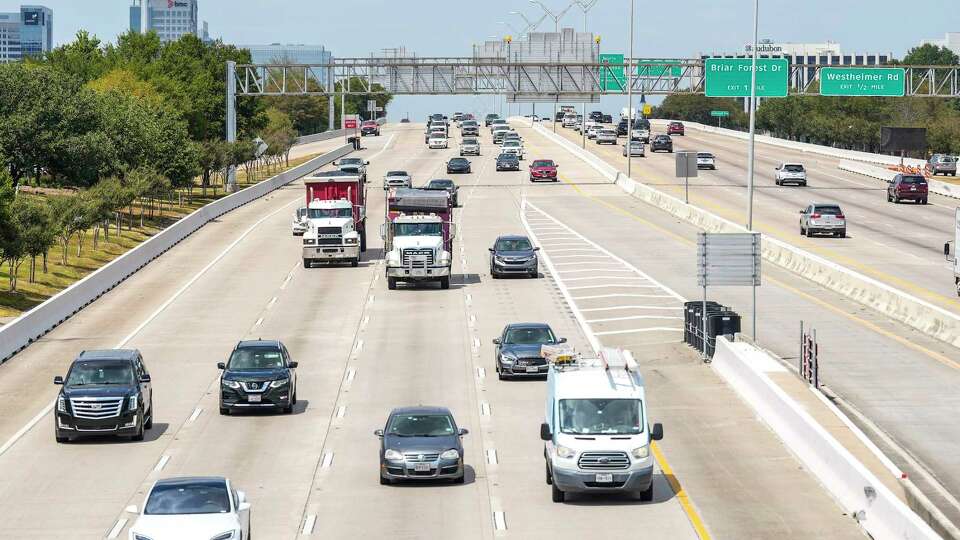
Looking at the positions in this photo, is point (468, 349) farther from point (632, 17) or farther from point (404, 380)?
point (632, 17)

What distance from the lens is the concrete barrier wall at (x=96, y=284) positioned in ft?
149

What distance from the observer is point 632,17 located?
4085 inches

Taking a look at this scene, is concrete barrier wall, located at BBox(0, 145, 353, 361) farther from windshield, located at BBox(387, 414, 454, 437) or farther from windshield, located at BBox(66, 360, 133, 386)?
windshield, located at BBox(387, 414, 454, 437)

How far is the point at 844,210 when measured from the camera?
87.7 meters

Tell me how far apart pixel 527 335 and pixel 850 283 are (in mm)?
18380

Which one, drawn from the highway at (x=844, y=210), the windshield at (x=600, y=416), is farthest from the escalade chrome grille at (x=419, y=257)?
the windshield at (x=600, y=416)

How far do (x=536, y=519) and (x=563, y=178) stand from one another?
8894 cm

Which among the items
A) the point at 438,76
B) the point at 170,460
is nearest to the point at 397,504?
the point at 170,460

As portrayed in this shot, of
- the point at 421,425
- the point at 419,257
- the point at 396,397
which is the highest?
the point at 419,257

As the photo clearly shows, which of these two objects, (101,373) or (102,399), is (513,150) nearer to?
(101,373)

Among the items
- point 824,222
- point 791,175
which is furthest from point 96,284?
point 791,175

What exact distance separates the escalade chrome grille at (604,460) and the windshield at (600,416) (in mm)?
453

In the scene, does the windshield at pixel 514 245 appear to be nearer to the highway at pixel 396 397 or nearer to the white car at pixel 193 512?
the highway at pixel 396 397

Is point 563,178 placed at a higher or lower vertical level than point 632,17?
lower
